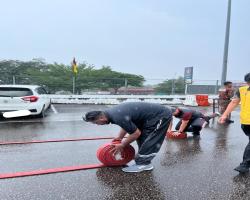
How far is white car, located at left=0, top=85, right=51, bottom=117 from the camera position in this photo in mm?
11141

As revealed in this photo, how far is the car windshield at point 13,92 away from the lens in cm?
1125

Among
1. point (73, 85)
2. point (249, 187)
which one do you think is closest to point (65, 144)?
point (249, 187)

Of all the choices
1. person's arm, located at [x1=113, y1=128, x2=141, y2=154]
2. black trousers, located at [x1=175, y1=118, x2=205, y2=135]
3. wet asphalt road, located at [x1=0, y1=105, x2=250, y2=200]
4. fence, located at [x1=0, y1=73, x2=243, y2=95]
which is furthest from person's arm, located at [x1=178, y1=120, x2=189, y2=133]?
fence, located at [x1=0, y1=73, x2=243, y2=95]

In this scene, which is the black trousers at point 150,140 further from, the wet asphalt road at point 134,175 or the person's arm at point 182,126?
the person's arm at point 182,126

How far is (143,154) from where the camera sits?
5020 millimetres

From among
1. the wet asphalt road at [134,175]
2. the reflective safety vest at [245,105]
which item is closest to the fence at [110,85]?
the wet asphalt road at [134,175]

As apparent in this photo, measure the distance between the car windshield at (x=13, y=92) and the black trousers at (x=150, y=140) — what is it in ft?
24.5

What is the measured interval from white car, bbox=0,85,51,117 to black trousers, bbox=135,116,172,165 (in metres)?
7.27

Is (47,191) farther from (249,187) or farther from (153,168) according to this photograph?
(249,187)

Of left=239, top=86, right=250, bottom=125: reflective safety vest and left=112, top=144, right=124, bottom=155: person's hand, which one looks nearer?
left=239, top=86, right=250, bottom=125: reflective safety vest

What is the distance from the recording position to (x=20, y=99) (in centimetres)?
1120

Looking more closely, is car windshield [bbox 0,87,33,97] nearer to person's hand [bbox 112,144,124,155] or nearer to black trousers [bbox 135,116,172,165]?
person's hand [bbox 112,144,124,155]

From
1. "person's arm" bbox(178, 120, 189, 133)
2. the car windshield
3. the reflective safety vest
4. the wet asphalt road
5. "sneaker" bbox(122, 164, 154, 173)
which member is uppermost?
the reflective safety vest

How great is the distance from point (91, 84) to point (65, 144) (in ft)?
44.9
